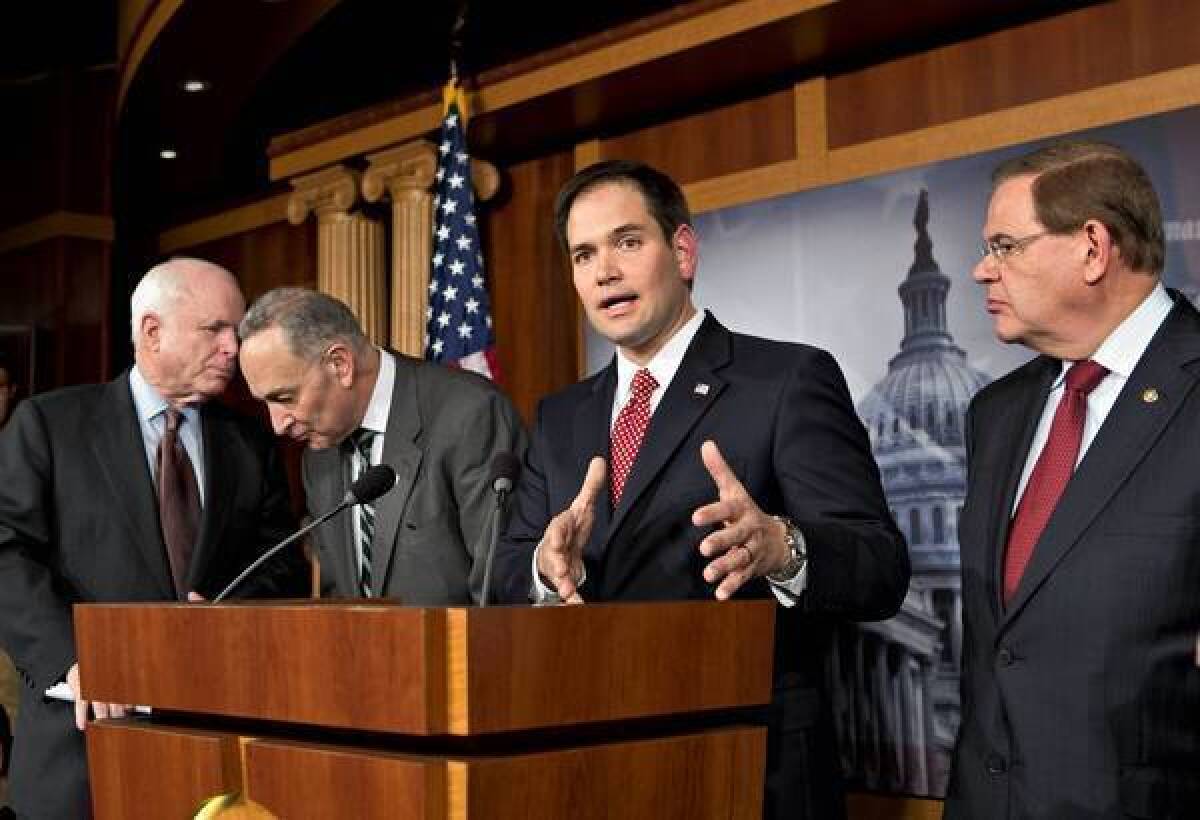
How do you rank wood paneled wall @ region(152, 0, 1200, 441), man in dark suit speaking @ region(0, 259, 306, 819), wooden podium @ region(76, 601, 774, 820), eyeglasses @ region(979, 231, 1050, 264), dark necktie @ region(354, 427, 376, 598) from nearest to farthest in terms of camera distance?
wooden podium @ region(76, 601, 774, 820) < eyeglasses @ region(979, 231, 1050, 264) < man in dark suit speaking @ region(0, 259, 306, 819) < dark necktie @ region(354, 427, 376, 598) < wood paneled wall @ region(152, 0, 1200, 441)

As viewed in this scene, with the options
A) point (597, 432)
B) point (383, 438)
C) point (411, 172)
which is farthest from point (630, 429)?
point (411, 172)

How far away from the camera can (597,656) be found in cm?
163

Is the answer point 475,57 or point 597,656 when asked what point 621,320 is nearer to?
point 597,656

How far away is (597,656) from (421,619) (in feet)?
0.77

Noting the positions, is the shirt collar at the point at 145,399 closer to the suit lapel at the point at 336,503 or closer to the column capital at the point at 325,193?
the suit lapel at the point at 336,503

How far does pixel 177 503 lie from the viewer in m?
3.17

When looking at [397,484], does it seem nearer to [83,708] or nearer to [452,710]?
[83,708]

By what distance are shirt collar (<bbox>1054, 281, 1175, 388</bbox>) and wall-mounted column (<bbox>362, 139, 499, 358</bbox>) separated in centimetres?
451

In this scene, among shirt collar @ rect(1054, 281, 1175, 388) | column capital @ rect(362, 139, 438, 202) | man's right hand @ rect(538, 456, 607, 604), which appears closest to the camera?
man's right hand @ rect(538, 456, 607, 604)

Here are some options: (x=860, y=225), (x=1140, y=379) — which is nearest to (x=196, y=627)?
(x=1140, y=379)

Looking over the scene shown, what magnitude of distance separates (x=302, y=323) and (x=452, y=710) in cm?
197

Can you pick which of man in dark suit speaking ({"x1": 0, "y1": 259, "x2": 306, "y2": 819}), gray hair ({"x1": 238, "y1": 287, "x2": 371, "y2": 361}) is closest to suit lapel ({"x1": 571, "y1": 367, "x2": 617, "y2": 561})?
gray hair ({"x1": 238, "y1": 287, "x2": 371, "y2": 361})

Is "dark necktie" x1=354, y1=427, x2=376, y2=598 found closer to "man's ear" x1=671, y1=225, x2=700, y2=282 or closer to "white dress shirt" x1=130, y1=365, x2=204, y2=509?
"white dress shirt" x1=130, y1=365, x2=204, y2=509

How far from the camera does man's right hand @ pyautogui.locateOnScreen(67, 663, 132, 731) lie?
7.79 ft
